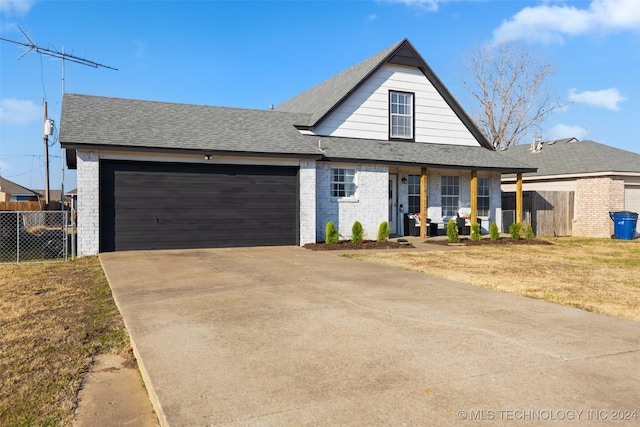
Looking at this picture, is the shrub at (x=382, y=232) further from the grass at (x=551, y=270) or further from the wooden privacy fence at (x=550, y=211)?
the wooden privacy fence at (x=550, y=211)

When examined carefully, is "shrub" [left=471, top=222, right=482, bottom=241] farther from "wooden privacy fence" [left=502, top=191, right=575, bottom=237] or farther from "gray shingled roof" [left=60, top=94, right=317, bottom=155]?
"gray shingled roof" [left=60, top=94, right=317, bottom=155]

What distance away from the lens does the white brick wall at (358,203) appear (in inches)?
647

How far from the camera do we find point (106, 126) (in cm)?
1389

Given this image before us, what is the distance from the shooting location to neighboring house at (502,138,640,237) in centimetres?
2075

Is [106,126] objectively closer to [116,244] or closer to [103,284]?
[116,244]

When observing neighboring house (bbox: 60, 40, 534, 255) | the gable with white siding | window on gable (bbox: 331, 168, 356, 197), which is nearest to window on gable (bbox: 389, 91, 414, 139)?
neighboring house (bbox: 60, 40, 534, 255)

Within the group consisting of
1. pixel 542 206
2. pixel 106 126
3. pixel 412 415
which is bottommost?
pixel 412 415

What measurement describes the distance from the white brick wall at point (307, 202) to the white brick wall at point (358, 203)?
792 mm

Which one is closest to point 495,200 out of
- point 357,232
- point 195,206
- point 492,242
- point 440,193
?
point 440,193

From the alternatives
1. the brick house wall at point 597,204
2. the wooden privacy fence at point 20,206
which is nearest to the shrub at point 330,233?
the brick house wall at point 597,204

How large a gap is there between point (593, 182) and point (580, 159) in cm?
199

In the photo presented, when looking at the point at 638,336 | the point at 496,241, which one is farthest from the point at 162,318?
the point at 496,241

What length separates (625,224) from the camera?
19.8 metres

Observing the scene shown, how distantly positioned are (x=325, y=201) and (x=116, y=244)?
6.93m
